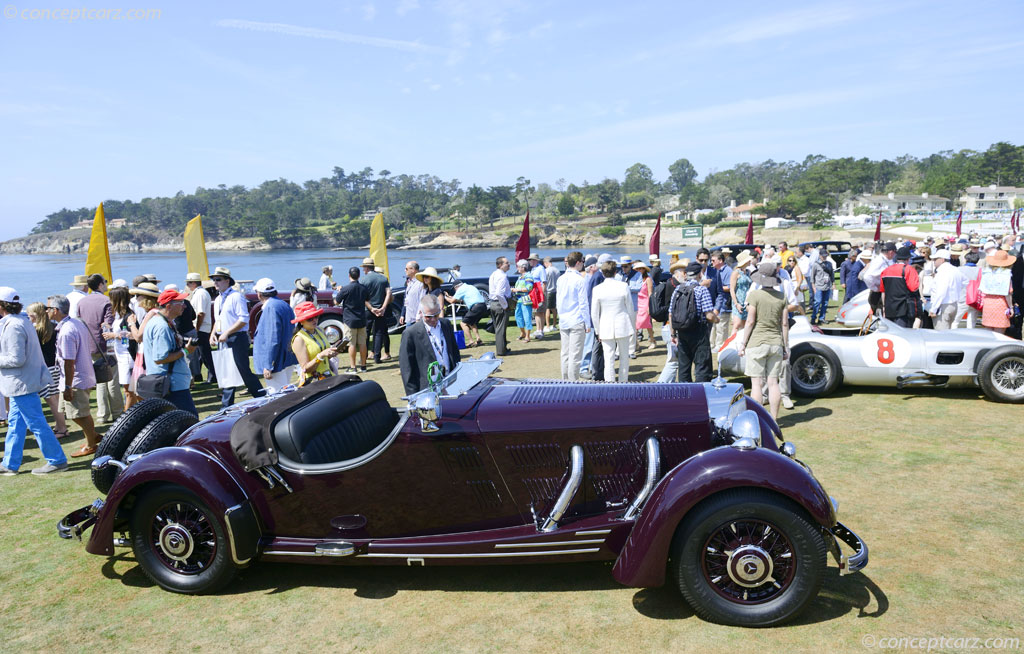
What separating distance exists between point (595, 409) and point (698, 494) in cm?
77

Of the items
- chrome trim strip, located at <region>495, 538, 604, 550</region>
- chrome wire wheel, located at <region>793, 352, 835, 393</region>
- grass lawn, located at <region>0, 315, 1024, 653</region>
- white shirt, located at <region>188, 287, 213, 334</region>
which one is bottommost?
grass lawn, located at <region>0, 315, 1024, 653</region>

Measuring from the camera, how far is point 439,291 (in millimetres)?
8867

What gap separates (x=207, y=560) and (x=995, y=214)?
98591mm

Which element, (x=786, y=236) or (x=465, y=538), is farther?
(x=786, y=236)

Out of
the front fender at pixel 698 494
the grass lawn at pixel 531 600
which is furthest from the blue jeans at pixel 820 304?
the front fender at pixel 698 494

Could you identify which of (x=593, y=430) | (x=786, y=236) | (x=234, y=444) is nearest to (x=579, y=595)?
(x=593, y=430)

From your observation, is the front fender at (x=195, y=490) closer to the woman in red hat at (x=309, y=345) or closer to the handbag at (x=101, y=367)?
the woman in red hat at (x=309, y=345)

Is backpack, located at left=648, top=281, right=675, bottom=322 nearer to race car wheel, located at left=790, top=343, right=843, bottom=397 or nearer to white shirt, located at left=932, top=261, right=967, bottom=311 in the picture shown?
race car wheel, located at left=790, top=343, right=843, bottom=397

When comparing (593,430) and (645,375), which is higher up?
(593,430)

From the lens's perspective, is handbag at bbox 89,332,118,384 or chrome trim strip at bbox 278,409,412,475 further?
handbag at bbox 89,332,118,384

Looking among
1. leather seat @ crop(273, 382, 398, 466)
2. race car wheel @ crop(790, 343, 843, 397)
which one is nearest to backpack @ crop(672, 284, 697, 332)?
race car wheel @ crop(790, 343, 843, 397)

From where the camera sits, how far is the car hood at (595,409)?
11.8ft

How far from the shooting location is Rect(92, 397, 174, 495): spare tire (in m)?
4.31

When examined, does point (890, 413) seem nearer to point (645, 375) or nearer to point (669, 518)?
point (645, 375)
